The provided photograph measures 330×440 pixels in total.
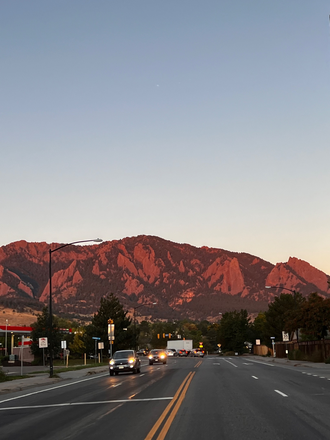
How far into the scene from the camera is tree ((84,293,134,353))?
299 feet

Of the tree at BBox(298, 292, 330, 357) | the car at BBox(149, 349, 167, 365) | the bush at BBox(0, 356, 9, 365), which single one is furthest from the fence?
the bush at BBox(0, 356, 9, 365)

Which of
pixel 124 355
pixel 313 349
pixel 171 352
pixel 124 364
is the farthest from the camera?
pixel 171 352

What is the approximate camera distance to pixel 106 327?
93062 millimetres

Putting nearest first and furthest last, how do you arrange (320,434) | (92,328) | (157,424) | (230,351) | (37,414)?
(320,434), (157,424), (37,414), (92,328), (230,351)

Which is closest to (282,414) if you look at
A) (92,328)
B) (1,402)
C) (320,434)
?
(320,434)

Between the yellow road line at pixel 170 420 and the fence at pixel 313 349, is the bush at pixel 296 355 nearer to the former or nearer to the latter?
the fence at pixel 313 349

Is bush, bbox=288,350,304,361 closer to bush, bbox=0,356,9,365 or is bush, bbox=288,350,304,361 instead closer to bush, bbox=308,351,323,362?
bush, bbox=308,351,323,362

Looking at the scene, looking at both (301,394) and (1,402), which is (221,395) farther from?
(1,402)

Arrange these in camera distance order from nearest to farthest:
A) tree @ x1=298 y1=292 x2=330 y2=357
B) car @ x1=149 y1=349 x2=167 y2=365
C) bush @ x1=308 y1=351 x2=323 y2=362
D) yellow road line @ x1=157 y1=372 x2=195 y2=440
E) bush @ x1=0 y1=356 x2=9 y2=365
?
1. yellow road line @ x1=157 y1=372 x2=195 y2=440
2. bush @ x1=308 y1=351 x2=323 y2=362
3. tree @ x1=298 y1=292 x2=330 y2=357
4. car @ x1=149 y1=349 x2=167 y2=365
5. bush @ x1=0 y1=356 x2=9 y2=365

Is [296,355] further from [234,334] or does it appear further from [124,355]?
[234,334]

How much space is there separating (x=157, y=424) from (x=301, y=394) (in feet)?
26.3

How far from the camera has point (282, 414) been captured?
13.2m

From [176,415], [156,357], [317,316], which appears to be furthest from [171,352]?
[176,415]

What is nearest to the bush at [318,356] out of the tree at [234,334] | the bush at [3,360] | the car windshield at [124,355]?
the car windshield at [124,355]
